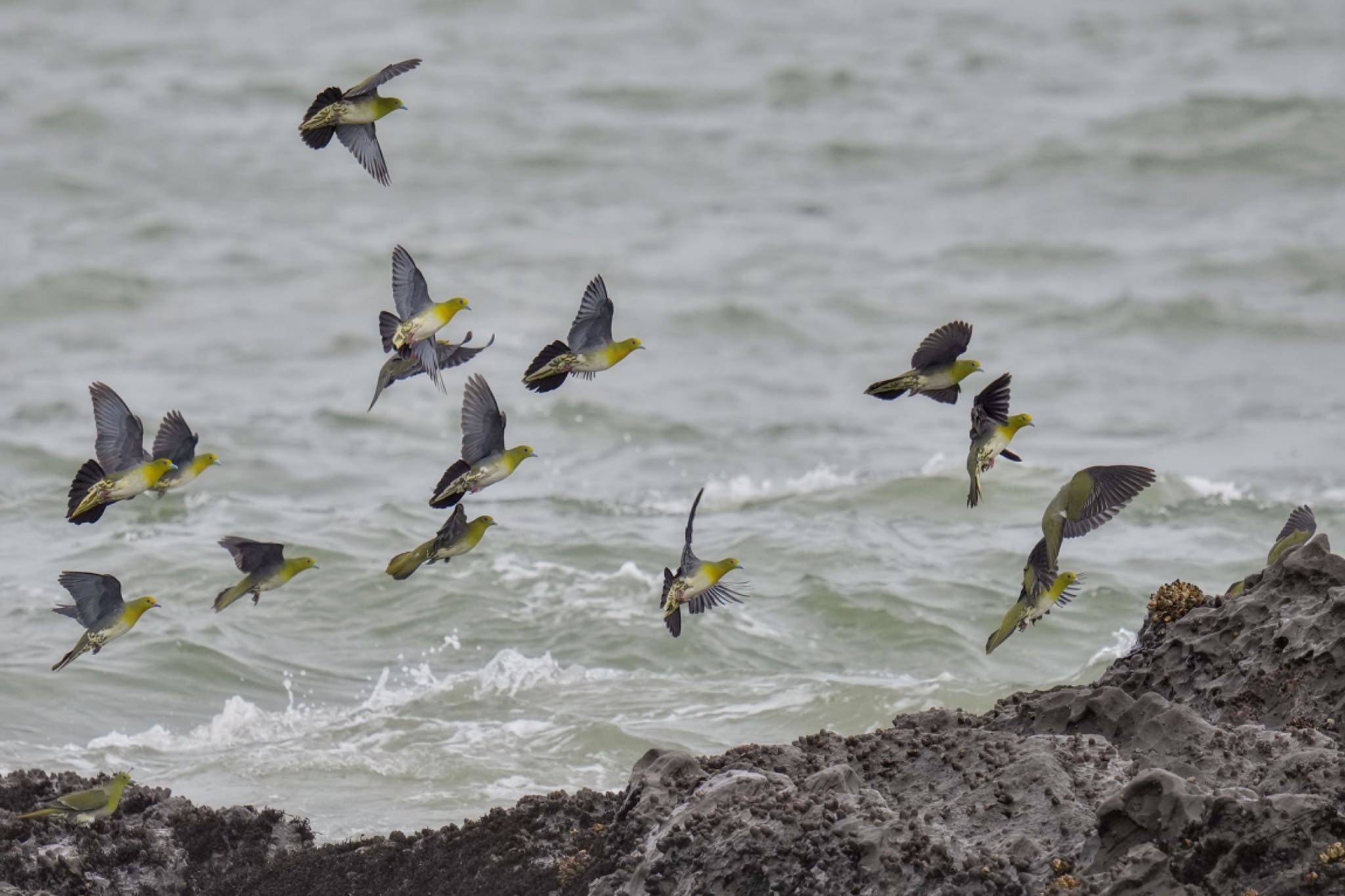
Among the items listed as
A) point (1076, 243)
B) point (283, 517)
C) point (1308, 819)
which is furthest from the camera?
point (1076, 243)

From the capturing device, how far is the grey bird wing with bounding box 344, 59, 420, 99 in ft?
20.8

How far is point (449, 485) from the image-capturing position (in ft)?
22.4

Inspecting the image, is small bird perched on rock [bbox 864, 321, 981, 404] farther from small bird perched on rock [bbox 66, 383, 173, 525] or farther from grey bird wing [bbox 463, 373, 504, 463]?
small bird perched on rock [bbox 66, 383, 173, 525]

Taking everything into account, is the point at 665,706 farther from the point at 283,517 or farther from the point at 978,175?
the point at 978,175

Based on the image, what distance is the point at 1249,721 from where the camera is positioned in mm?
6008

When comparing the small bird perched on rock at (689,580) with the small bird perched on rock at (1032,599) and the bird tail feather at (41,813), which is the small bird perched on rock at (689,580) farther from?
the bird tail feather at (41,813)

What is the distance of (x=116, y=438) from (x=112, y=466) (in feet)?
0.37

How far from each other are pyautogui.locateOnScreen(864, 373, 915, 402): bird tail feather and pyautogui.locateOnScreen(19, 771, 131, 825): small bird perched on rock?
3.32 metres

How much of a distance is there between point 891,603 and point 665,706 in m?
2.46

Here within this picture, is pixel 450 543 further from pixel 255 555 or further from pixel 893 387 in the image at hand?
pixel 893 387

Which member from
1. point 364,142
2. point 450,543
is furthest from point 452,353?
point 364,142

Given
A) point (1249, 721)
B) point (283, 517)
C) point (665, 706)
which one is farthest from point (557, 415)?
point (1249, 721)

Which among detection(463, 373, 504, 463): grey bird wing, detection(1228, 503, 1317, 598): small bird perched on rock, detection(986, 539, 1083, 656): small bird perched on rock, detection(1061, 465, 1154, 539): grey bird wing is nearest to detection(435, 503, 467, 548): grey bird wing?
detection(463, 373, 504, 463): grey bird wing

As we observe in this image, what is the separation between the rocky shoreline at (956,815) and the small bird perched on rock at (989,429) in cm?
89
